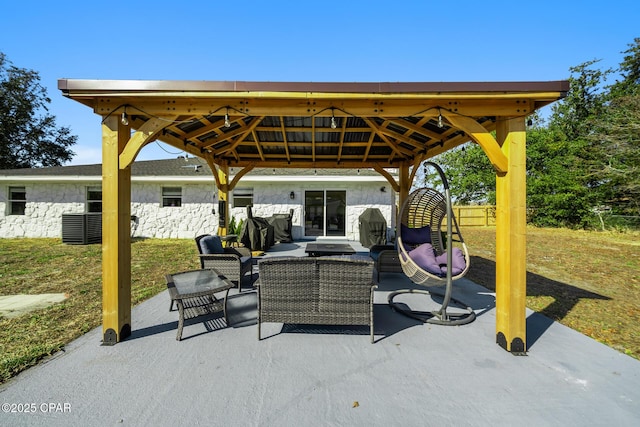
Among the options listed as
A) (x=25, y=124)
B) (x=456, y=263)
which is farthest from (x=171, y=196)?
(x=25, y=124)

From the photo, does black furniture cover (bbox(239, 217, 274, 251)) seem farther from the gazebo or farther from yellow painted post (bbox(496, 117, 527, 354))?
yellow painted post (bbox(496, 117, 527, 354))

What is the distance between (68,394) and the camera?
7.07ft

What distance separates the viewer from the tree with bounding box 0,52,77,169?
70.7 ft

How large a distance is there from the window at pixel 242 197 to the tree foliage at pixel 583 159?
1420cm

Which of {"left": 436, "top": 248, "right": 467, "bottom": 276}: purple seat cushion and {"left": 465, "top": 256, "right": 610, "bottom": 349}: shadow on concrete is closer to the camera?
{"left": 465, "top": 256, "right": 610, "bottom": 349}: shadow on concrete

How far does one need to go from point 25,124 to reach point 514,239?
109 feet

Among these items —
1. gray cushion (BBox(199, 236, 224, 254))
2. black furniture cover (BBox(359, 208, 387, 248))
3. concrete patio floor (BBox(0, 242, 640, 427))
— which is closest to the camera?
concrete patio floor (BBox(0, 242, 640, 427))

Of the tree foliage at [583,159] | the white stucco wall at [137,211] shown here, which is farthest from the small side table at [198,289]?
the tree foliage at [583,159]

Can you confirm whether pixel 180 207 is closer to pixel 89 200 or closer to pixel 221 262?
pixel 89 200

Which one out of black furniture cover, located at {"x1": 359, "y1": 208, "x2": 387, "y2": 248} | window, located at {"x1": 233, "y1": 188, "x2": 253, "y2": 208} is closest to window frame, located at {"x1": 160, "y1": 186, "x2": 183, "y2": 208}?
window, located at {"x1": 233, "y1": 188, "x2": 253, "y2": 208}

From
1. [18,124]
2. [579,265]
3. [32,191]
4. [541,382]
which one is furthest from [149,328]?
[18,124]

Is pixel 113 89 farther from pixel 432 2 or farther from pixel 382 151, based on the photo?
pixel 432 2

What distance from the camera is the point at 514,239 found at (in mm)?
2918

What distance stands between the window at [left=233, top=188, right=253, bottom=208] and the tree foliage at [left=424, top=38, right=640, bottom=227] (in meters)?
14.2
